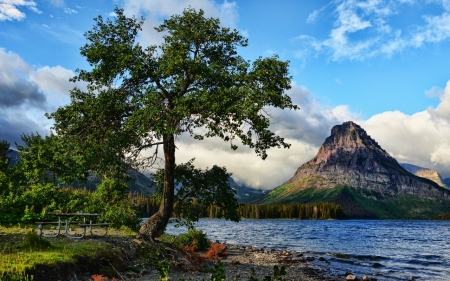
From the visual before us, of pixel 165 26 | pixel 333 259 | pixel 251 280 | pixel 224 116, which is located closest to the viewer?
pixel 251 280

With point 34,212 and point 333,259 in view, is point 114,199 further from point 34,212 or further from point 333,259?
point 333,259

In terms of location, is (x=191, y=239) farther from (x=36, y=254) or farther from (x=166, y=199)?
(x=36, y=254)

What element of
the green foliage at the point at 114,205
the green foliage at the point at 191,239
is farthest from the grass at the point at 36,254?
the green foliage at the point at 191,239

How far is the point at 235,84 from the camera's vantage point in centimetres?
2108

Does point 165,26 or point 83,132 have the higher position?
point 165,26

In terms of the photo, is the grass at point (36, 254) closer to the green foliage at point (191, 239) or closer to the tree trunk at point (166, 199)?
the tree trunk at point (166, 199)

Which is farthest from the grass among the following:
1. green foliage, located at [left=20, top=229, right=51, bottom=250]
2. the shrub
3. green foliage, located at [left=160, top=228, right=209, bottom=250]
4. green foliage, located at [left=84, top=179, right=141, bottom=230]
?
green foliage, located at [left=160, top=228, right=209, bottom=250]

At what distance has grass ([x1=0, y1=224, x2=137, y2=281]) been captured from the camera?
39.5 feet

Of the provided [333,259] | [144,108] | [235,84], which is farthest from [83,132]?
[333,259]

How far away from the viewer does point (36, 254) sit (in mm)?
14570

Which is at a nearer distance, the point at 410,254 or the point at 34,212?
the point at 34,212

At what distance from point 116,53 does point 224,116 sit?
8723 millimetres

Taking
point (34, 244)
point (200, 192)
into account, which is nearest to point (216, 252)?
point (200, 192)

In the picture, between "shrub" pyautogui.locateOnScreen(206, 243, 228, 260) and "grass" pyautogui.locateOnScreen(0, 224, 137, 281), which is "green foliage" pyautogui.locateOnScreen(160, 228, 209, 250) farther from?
"grass" pyautogui.locateOnScreen(0, 224, 137, 281)
